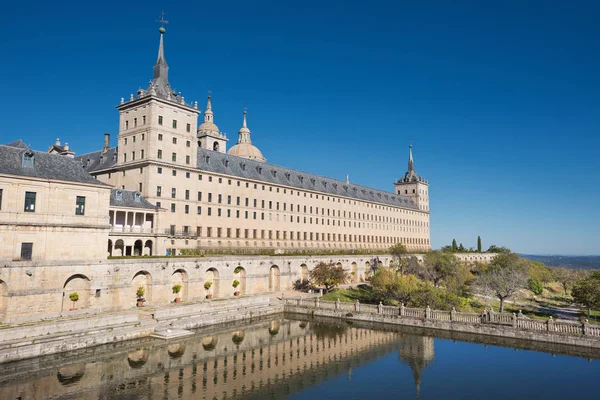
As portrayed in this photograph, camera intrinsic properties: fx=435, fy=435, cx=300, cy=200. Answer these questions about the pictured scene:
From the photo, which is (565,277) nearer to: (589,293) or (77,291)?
(589,293)

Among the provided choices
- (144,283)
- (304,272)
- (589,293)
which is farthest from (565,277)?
(144,283)


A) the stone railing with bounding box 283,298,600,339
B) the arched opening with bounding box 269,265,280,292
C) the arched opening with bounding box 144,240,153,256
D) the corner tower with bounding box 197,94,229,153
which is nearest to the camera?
the stone railing with bounding box 283,298,600,339

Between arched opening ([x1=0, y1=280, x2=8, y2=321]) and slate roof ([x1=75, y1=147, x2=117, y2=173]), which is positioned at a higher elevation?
slate roof ([x1=75, y1=147, x2=117, y2=173])

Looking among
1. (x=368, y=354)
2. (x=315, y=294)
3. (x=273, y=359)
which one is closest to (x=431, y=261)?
(x=315, y=294)

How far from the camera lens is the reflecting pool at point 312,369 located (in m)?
23.7

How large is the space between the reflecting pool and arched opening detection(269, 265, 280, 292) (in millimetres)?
17816

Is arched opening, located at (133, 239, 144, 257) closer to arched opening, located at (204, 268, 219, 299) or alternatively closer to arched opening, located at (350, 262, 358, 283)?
arched opening, located at (204, 268, 219, 299)

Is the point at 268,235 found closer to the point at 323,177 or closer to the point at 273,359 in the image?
the point at 323,177

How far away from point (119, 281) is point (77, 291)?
11.3 feet

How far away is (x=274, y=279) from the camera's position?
5600cm

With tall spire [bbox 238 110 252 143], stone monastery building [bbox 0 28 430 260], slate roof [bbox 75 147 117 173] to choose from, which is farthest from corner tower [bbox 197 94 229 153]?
slate roof [bbox 75 147 117 173]

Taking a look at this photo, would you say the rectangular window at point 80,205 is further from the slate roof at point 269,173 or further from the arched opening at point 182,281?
the slate roof at point 269,173

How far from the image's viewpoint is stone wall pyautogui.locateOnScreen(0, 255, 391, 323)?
103 feet

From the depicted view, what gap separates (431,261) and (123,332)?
4634 cm
